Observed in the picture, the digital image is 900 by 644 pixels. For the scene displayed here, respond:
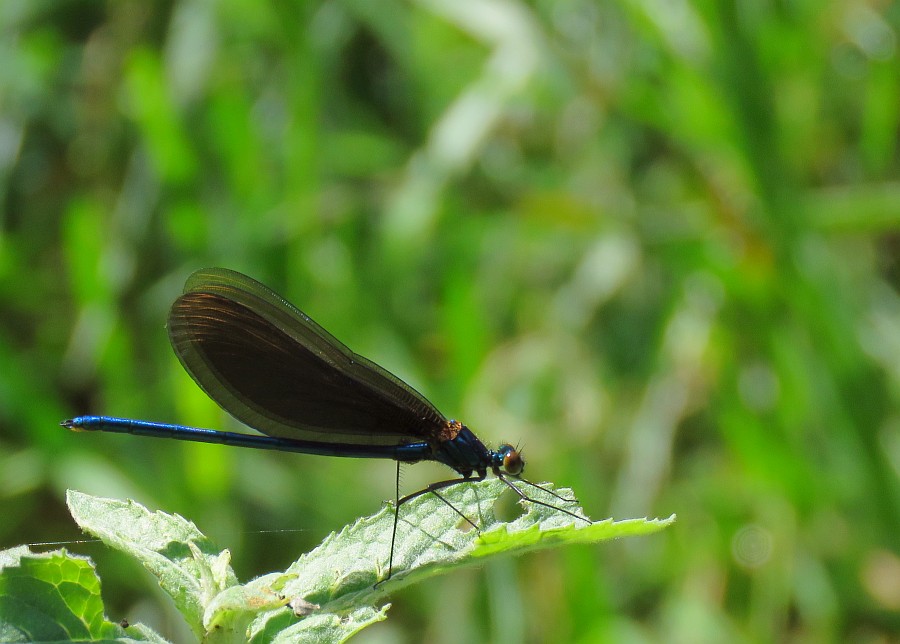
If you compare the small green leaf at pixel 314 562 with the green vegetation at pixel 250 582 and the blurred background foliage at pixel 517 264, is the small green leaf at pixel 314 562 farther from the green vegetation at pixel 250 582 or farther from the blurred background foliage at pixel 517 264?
the blurred background foliage at pixel 517 264

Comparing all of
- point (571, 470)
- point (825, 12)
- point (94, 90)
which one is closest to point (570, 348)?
point (571, 470)

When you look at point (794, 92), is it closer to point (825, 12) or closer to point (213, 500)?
point (825, 12)

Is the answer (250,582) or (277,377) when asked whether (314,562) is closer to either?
(250,582)

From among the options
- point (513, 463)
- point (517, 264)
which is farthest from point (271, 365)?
point (517, 264)

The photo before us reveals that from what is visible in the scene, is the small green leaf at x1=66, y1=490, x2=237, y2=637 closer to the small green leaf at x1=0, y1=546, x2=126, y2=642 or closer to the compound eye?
the small green leaf at x1=0, y1=546, x2=126, y2=642

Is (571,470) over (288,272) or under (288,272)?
under

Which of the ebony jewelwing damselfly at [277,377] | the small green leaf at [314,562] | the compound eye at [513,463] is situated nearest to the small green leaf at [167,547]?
the small green leaf at [314,562]
